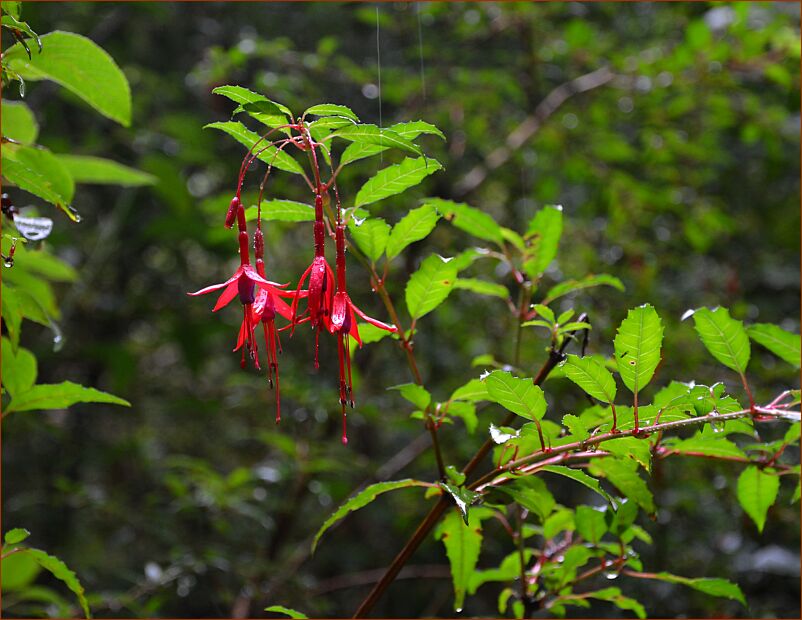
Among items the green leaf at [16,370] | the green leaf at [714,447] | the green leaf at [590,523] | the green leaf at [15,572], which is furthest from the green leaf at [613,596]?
the green leaf at [15,572]

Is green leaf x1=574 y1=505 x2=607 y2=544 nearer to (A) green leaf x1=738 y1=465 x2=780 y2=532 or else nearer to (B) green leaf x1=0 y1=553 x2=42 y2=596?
(A) green leaf x1=738 y1=465 x2=780 y2=532

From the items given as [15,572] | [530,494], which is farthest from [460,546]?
[15,572]

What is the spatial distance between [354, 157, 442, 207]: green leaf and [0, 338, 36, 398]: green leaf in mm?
295

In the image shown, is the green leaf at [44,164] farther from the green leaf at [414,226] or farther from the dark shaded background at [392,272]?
the dark shaded background at [392,272]

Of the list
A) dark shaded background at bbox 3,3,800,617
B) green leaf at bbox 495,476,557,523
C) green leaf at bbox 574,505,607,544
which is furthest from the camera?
dark shaded background at bbox 3,3,800,617

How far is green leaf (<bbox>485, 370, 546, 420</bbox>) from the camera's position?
1.51 feet

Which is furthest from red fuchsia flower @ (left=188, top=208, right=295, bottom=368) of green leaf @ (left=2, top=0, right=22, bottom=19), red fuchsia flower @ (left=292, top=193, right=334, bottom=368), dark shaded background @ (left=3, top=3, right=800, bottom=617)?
dark shaded background @ (left=3, top=3, right=800, bottom=617)

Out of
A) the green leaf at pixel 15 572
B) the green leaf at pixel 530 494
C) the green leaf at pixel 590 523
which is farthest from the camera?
the green leaf at pixel 15 572

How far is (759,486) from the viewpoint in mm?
566

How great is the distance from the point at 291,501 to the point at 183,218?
640 millimetres

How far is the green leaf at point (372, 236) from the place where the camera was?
0.54m

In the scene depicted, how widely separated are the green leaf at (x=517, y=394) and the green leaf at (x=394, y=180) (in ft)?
0.45

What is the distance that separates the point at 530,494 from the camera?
536mm

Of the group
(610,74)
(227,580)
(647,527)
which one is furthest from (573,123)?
(227,580)
